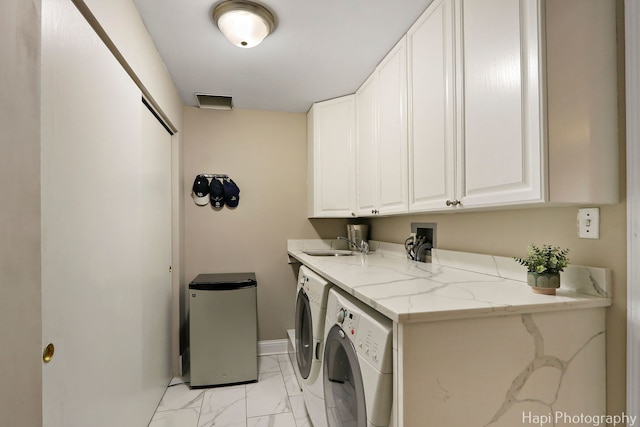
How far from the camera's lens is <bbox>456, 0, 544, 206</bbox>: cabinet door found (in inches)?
38.5

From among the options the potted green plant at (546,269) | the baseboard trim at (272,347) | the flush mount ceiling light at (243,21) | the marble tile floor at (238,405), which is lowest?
the marble tile floor at (238,405)

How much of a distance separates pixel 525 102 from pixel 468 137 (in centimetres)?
27

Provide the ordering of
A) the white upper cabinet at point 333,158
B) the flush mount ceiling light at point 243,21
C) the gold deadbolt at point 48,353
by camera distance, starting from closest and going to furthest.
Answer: the gold deadbolt at point 48,353 < the flush mount ceiling light at point 243,21 < the white upper cabinet at point 333,158

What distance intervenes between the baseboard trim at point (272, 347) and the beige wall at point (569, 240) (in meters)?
1.92

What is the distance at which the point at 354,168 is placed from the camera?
256cm

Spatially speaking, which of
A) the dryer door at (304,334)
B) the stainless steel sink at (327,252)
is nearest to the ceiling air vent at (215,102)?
the stainless steel sink at (327,252)

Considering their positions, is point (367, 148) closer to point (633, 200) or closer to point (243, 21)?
point (243, 21)

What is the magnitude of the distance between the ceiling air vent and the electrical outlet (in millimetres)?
2547

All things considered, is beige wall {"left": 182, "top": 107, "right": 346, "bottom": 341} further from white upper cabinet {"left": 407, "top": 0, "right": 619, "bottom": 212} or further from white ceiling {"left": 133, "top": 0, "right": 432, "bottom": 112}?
white upper cabinet {"left": 407, "top": 0, "right": 619, "bottom": 212}

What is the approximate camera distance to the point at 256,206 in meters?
2.96

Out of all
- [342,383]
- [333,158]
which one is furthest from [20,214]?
[333,158]

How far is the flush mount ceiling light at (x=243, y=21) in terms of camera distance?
149 cm

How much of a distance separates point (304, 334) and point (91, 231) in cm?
138

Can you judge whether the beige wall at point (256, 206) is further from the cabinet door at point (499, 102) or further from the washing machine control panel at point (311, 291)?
the cabinet door at point (499, 102)
